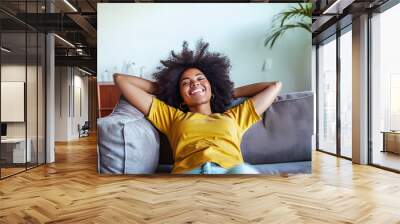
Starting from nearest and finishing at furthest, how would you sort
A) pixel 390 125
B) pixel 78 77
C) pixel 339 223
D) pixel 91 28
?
pixel 339 223
pixel 390 125
pixel 91 28
pixel 78 77

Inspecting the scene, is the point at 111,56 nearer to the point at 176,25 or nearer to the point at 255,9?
the point at 176,25

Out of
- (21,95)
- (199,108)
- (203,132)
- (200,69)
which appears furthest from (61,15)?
(203,132)

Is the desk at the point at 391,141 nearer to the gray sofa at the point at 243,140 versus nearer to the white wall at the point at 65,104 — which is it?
the gray sofa at the point at 243,140

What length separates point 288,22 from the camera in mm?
6059

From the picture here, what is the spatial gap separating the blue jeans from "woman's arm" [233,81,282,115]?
959mm

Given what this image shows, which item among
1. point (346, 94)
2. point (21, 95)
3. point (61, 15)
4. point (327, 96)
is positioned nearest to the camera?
point (21, 95)

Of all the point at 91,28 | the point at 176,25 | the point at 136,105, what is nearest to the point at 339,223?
the point at 136,105

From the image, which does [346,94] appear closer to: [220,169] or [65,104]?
[220,169]

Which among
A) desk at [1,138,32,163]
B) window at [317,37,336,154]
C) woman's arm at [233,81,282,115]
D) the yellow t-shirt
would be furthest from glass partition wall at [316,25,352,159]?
desk at [1,138,32,163]

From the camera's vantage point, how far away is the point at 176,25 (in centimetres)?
604

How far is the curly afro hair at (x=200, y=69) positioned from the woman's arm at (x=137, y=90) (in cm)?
14

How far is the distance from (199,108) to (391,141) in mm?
3574

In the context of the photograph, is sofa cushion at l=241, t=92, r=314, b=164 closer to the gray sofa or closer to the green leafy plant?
the gray sofa

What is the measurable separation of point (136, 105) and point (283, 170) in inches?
94.0
